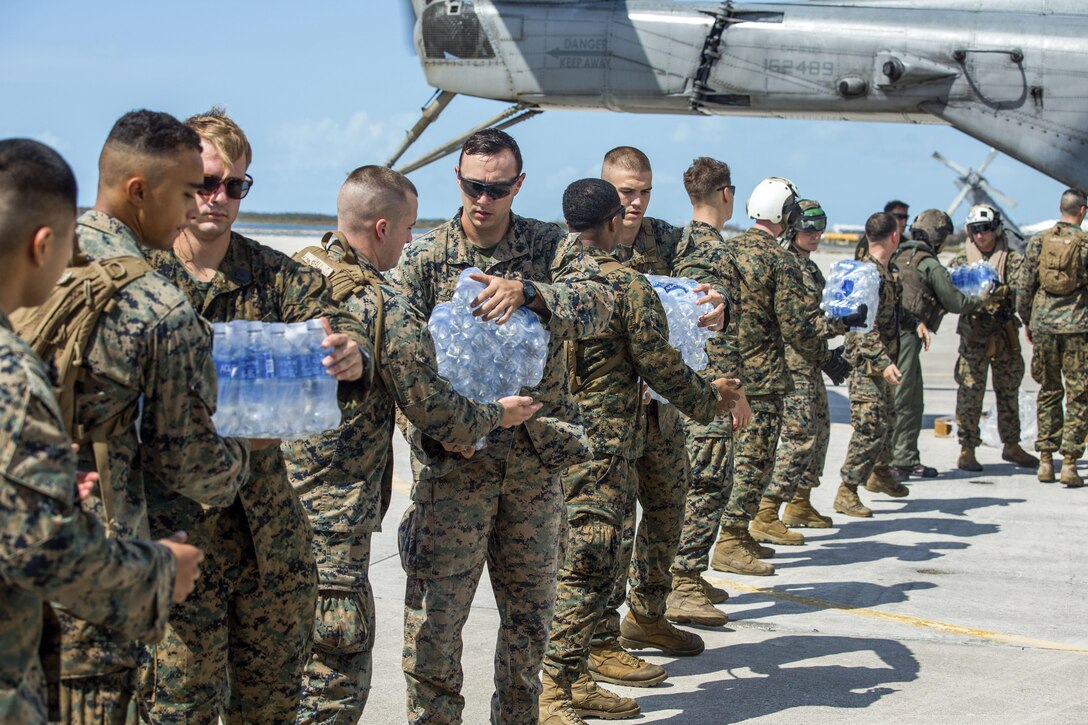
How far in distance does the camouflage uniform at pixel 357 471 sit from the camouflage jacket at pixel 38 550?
1408 mm

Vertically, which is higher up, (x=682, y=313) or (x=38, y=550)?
(x=682, y=313)

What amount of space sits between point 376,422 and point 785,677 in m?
2.71

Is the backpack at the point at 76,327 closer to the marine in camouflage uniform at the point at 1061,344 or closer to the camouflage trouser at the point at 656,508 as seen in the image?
the camouflage trouser at the point at 656,508

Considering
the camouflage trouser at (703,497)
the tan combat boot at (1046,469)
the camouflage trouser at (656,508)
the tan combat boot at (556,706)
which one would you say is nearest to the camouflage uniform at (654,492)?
the camouflage trouser at (656,508)

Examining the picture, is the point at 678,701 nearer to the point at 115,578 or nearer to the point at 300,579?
the point at 300,579

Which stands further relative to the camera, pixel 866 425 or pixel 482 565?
pixel 866 425

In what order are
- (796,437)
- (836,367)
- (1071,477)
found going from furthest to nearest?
1. (1071,477)
2. (836,367)
3. (796,437)

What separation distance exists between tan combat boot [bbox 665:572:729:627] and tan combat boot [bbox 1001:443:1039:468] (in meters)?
6.02

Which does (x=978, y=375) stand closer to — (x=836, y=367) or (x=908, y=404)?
(x=908, y=404)

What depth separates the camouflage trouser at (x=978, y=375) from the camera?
1118 cm

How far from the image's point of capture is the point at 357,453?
3.73 meters

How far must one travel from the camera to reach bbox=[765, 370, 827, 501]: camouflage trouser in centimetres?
811

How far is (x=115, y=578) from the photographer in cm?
219

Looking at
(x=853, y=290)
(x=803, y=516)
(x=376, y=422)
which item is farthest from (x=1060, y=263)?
(x=376, y=422)
